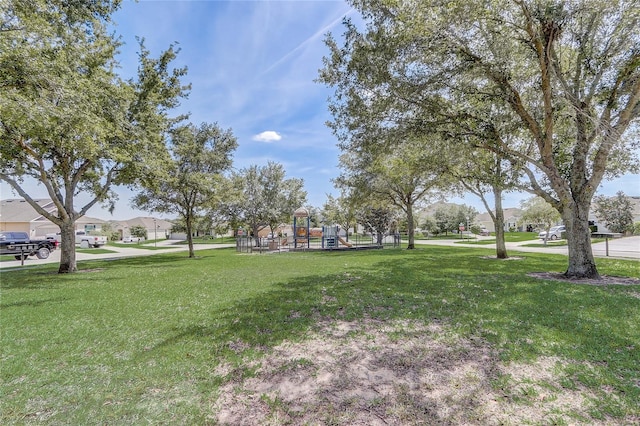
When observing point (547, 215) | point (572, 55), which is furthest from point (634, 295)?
point (547, 215)

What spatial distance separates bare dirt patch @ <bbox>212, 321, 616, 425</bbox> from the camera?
293 centimetres

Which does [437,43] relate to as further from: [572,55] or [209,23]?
[209,23]

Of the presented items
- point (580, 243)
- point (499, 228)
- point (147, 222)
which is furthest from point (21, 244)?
point (147, 222)

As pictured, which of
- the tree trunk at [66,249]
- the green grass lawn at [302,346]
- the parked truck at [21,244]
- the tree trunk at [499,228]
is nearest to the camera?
the green grass lawn at [302,346]

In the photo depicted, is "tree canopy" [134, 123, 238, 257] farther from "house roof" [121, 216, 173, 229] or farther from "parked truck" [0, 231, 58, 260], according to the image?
"house roof" [121, 216, 173, 229]

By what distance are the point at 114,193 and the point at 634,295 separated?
72.6 ft

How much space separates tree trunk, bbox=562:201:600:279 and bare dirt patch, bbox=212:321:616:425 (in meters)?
7.45

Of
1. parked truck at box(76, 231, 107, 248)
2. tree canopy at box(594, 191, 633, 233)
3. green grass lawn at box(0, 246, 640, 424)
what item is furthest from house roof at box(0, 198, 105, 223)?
tree canopy at box(594, 191, 633, 233)

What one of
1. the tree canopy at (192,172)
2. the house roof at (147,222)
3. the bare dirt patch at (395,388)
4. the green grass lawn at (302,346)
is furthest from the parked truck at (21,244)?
the house roof at (147,222)

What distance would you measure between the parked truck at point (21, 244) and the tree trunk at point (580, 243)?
3081 cm

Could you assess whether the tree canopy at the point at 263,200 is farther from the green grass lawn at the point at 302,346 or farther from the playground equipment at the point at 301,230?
the green grass lawn at the point at 302,346

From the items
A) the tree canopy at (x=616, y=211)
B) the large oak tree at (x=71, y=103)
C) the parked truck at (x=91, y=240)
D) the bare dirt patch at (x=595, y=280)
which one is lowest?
the bare dirt patch at (x=595, y=280)

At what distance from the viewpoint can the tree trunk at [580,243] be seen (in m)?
9.29

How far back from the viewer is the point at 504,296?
23.2ft
